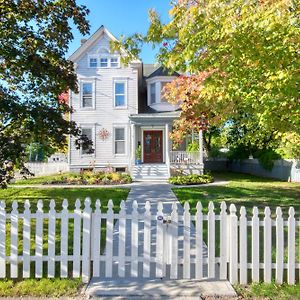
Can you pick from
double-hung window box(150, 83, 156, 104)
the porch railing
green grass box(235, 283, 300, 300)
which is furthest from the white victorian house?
green grass box(235, 283, 300, 300)

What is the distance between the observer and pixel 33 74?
5.88 m

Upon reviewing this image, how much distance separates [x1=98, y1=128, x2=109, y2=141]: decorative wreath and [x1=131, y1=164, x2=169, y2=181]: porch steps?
350 centimetres

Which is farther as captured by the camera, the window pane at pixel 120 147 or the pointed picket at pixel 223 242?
the window pane at pixel 120 147

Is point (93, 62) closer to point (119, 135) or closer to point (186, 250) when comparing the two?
point (119, 135)

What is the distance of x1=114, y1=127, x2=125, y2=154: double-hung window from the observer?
69.4ft

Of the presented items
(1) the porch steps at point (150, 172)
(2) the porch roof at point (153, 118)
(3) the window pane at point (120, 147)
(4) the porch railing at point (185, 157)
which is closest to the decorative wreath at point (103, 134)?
(3) the window pane at point (120, 147)

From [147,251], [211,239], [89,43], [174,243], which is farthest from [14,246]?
[89,43]

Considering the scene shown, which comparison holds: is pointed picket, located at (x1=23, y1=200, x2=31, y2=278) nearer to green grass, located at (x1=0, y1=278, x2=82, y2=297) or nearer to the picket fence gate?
the picket fence gate

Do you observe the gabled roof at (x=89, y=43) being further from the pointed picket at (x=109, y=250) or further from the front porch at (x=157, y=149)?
the pointed picket at (x=109, y=250)

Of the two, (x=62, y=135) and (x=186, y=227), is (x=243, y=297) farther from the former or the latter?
(x=62, y=135)

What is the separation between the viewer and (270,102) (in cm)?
463

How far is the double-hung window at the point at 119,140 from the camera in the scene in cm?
2116

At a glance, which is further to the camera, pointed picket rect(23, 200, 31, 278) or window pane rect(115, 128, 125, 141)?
window pane rect(115, 128, 125, 141)

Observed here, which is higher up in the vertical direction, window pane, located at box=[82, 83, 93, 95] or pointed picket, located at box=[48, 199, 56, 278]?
window pane, located at box=[82, 83, 93, 95]
